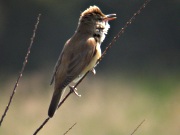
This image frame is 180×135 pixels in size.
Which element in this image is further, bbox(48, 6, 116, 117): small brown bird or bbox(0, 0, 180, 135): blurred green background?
bbox(0, 0, 180, 135): blurred green background

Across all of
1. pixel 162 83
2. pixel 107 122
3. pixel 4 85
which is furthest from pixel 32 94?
pixel 162 83

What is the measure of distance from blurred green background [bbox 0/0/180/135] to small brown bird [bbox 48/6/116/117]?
12.0 ft

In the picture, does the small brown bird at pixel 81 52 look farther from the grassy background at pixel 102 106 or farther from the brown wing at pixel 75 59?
the grassy background at pixel 102 106

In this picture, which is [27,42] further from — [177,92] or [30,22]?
[177,92]

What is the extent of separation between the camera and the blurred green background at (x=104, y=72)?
8633 mm

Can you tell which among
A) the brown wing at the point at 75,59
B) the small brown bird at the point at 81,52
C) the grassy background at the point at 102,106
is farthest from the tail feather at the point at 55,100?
the grassy background at the point at 102,106

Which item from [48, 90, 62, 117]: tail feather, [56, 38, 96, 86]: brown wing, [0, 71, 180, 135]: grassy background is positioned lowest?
[48, 90, 62, 117]: tail feather

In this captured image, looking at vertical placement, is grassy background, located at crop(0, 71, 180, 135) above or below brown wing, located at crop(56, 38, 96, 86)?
above

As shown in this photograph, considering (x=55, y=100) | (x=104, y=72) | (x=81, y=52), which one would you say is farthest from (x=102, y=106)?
(x=55, y=100)

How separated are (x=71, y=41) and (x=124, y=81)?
17.6 feet

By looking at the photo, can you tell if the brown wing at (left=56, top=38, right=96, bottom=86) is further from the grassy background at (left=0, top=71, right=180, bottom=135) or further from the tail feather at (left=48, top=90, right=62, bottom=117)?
the grassy background at (left=0, top=71, right=180, bottom=135)

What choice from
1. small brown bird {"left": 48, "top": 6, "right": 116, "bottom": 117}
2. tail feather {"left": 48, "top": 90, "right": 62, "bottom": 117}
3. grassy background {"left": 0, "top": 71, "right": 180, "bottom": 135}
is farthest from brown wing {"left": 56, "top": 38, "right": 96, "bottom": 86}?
grassy background {"left": 0, "top": 71, "right": 180, "bottom": 135}

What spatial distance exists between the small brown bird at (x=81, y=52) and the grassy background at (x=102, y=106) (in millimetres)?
3636

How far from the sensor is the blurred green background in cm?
863
